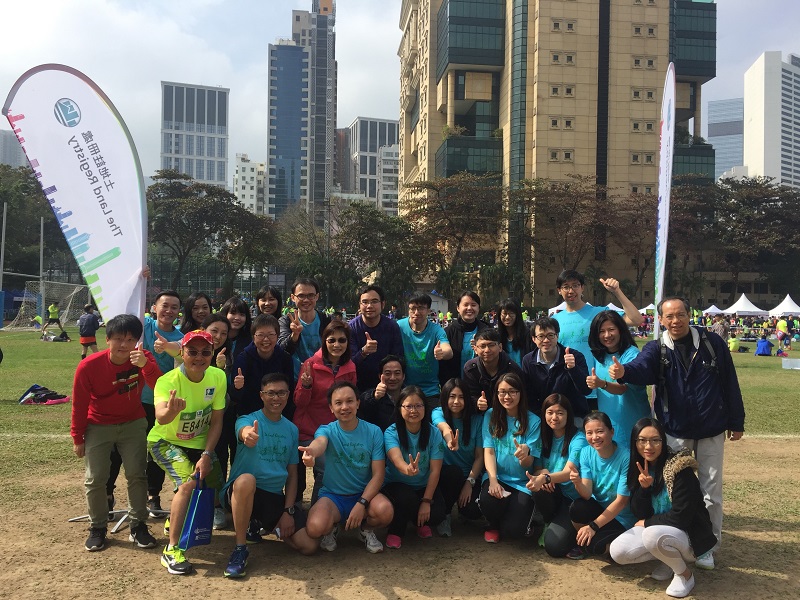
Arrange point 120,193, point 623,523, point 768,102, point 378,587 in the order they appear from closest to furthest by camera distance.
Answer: point 378,587
point 623,523
point 120,193
point 768,102

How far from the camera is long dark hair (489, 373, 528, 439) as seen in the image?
15.6 ft

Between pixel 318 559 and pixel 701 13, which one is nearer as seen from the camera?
pixel 318 559

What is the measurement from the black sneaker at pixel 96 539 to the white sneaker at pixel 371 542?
6.07ft

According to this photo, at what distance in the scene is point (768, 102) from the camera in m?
134

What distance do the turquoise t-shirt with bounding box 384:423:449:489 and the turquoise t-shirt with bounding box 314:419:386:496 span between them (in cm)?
15

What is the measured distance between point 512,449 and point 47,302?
38.1m

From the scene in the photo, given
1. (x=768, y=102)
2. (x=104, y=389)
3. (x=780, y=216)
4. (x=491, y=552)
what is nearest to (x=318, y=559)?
(x=491, y=552)

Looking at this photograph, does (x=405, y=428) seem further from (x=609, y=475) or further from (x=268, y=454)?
(x=609, y=475)

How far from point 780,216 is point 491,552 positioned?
57105 mm

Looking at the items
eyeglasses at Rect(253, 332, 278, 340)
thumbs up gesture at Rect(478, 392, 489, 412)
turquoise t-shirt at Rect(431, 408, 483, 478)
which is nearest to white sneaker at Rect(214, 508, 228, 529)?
eyeglasses at Rect(253, 332, 278, 340)

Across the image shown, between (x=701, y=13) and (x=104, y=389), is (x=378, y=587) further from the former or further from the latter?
(x=701, y=13)

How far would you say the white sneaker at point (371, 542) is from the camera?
14.9 feet

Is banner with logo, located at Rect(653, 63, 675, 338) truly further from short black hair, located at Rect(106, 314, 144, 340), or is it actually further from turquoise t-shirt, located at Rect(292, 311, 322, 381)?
short black hair, located at Rect(106, 314, 144, 340)

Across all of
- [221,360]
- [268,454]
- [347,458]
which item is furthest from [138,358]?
[347,458]
